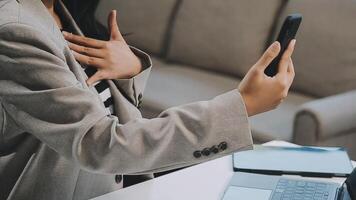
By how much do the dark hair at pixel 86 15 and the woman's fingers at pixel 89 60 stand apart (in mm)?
164

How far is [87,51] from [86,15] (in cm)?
20

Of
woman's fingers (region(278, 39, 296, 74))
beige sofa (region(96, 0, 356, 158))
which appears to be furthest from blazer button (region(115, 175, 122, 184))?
beige sofa (region(96, 0, 356, 158))

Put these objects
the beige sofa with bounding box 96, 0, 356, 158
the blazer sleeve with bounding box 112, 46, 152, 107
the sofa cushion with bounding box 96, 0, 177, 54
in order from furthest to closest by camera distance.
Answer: the sofa cushion with bounding box 96, 0, 177, 54, the beige sofa with bounding box 96, 0, 356, 158, the blazer sleeve with bounding box 112, 46, 152, 107

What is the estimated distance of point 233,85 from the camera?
2.82 meters

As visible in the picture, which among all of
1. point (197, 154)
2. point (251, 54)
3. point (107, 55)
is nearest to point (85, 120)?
point (197, 154)

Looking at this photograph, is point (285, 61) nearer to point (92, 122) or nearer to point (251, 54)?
point (92, 122)

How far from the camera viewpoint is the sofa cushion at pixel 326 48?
2.59 metres

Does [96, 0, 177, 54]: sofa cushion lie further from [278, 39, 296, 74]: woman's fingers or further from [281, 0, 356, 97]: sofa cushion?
[278, 39, 296, 74]: woman's fingers

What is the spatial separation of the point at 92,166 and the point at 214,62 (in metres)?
2.00

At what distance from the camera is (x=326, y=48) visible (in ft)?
8.61

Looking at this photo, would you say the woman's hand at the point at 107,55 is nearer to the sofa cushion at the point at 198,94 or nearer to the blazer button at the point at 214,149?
the blazer button at the point at 214,149

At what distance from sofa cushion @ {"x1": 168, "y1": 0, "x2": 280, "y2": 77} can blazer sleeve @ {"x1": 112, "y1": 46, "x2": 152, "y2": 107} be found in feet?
4.68

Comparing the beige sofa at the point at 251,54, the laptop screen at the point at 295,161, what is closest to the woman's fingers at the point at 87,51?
the laptop screen at the point at 295,161

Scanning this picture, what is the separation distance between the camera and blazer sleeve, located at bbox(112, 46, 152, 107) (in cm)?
140
